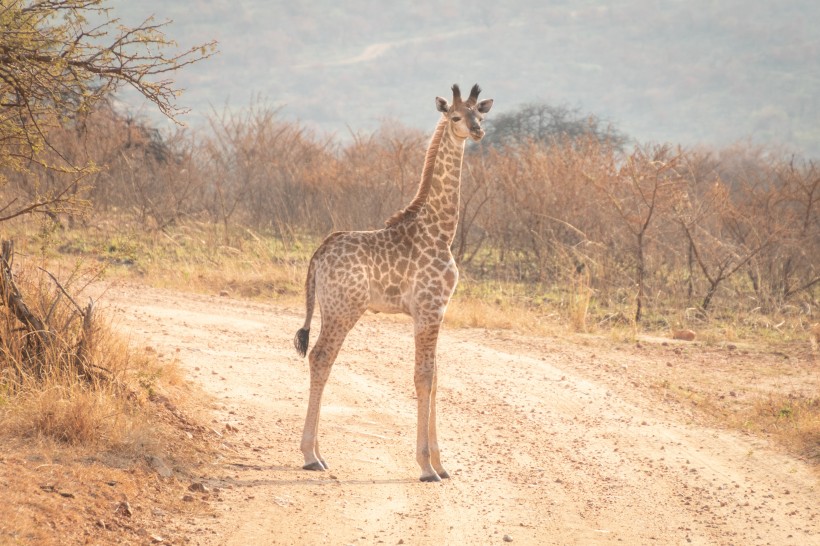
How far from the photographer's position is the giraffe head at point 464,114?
22.4ft

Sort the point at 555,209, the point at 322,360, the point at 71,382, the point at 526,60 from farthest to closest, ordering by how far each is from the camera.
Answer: the point at 526,60 < the point at 555,209 < the point at 322,360 < the point at 71,382

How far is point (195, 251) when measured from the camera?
58.0 feet

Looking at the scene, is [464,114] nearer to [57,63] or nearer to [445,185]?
[445,185]

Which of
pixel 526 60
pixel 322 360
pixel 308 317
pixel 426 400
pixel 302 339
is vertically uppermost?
pixel 526 60

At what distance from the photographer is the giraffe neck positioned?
7.03 meters

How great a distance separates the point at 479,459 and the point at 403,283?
1.44 meters

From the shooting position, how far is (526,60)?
5404 inches

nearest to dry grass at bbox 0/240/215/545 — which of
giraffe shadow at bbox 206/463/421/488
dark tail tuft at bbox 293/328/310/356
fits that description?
giraffe shadow at bbox 206/463/421/488

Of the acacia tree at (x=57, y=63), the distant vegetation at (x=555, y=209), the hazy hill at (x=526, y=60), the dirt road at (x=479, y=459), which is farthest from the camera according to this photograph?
the hazy hill at (x=526, y=60)

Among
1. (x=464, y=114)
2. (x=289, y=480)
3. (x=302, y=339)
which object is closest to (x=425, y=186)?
(x=464, y=114)

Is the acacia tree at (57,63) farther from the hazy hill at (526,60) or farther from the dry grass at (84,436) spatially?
the hazy hill at (526,60)

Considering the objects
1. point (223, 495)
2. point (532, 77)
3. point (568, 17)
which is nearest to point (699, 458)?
point (223, 495)

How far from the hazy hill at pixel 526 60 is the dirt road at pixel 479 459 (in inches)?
3357

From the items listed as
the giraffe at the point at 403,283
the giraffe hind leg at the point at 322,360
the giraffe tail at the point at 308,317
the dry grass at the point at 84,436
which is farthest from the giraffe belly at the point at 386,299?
the dry grass at the point at 84,436
